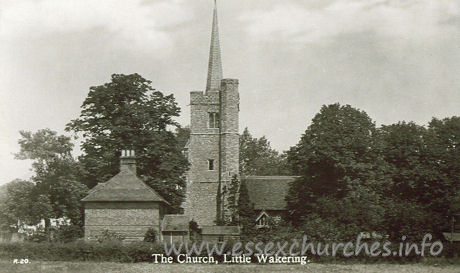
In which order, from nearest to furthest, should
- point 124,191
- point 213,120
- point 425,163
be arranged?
point 124,191 < point 425,163 < point 213,120

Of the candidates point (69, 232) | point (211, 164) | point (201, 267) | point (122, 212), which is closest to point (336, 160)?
point (211, 164)

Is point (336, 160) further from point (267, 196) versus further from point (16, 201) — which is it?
point (16, 201)

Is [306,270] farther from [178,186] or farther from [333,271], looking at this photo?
[178,186]

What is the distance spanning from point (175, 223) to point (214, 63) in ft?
68.6

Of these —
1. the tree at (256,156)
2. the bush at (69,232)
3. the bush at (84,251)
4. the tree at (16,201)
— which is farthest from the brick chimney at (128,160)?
the tree at (256,156)

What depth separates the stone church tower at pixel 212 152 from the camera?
51.6m

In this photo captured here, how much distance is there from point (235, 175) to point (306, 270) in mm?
24206

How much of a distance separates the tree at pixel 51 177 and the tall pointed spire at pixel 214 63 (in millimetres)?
18079

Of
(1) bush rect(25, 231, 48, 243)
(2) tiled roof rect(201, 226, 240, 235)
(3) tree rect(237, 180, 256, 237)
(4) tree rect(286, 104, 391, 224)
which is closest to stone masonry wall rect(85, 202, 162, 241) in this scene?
(1) bush rect(25, 231, 48, 243)

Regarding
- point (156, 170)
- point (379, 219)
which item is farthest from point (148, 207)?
point (379, 219)

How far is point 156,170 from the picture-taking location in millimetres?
47156

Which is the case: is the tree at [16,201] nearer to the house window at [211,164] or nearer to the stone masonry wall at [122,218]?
the stone masonry wall at [122,218]

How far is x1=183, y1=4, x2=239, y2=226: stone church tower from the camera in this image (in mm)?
51594

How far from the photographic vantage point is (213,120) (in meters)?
54.0
